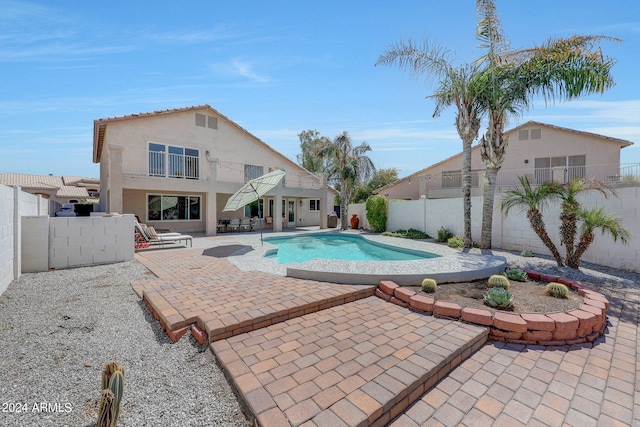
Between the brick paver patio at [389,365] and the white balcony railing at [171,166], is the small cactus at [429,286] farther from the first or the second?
the white balcony railing at [171,166]

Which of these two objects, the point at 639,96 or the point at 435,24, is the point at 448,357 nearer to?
the point at 435,24

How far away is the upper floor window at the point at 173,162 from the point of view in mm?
16016

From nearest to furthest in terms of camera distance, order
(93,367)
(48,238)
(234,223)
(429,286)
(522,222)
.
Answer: (93,367) → (429,286) → (48,238) → (522,222) → (234,223)

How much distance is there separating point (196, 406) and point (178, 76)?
12.4 meters

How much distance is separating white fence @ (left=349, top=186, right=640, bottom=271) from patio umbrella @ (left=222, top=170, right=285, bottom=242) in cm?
846

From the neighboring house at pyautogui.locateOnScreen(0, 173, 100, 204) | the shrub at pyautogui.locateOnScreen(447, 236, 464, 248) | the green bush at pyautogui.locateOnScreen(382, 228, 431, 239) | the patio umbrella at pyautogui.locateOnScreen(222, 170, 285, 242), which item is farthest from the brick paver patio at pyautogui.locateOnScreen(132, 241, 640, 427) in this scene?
the neighboring house at pyautogui.locateOnScreen(0, 173, 100, 204)

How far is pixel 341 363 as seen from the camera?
3.21 meters

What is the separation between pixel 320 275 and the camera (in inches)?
242

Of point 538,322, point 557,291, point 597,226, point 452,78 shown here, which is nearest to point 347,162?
point 452,78

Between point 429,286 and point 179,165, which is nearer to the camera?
point 429,286

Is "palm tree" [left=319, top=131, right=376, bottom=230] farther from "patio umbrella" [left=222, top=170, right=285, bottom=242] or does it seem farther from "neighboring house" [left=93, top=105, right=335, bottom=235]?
"patio umbrella" [left=222, top=170, right=285, bottom=242]

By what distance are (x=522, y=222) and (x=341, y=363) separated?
10931 millimetres

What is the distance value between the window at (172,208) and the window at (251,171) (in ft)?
12.4

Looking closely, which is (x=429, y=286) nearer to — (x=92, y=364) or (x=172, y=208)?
(x=92, y=364)
